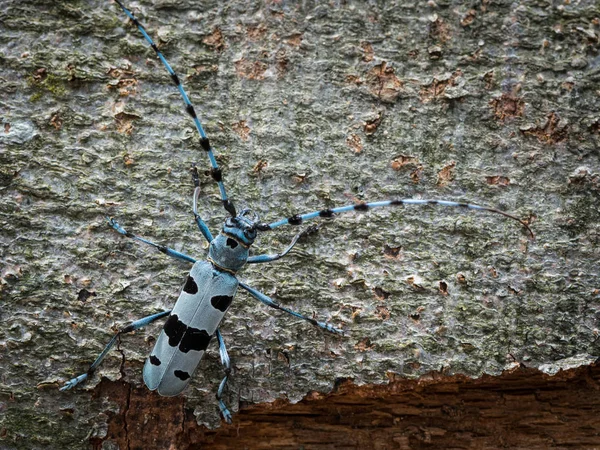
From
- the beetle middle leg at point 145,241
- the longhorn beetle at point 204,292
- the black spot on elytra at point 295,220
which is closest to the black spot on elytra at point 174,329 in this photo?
the longhorn beetle at point 204,292

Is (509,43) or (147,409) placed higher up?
(509,43)

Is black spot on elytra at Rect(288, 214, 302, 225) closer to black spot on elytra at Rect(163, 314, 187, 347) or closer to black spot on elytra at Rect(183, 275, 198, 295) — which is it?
black spot on elytra at Rect(183, 275, 198, 295)

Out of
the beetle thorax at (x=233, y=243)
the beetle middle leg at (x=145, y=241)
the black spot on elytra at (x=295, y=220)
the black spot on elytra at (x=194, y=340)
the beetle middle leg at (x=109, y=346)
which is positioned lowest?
the beetle middle leg at (x=109, y=346)

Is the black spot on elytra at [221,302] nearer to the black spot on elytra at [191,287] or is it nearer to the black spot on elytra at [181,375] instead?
the black spot on elytra at [191,287]

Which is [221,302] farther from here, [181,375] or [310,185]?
[310,185]

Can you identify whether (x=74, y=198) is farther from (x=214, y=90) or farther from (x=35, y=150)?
(x=214, y=90)

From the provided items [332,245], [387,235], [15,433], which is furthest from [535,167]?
[15,433]

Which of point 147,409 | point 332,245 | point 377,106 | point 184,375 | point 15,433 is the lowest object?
point 15,433
